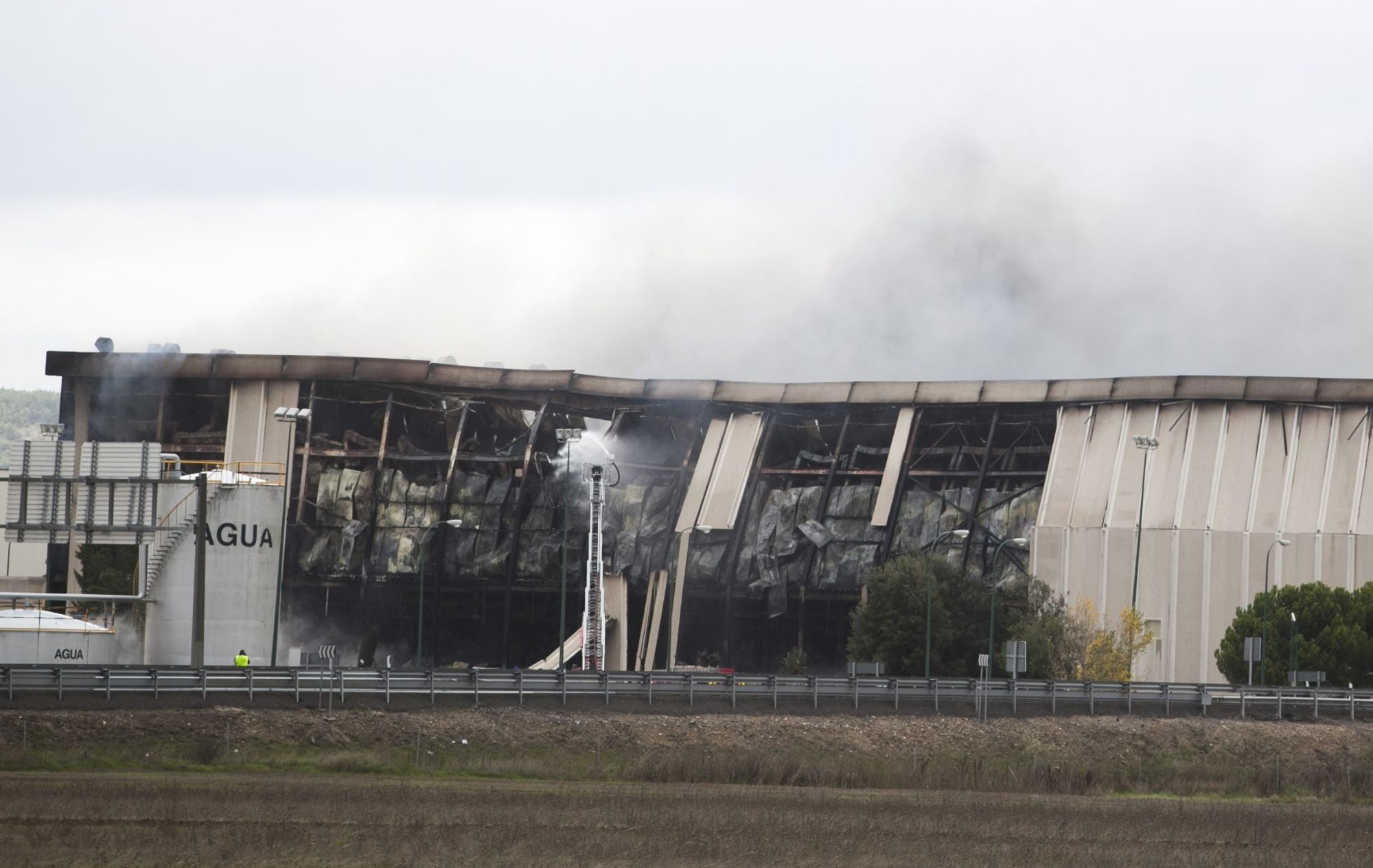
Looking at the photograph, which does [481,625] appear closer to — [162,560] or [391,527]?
[391,527]

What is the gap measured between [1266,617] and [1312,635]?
4715mm

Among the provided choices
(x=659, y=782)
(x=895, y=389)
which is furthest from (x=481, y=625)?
(x=659, y=782)

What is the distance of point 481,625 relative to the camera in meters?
106

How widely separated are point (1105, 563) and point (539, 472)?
94.1ft

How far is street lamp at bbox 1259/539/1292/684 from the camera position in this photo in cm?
7882

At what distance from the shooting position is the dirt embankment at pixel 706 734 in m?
48.2

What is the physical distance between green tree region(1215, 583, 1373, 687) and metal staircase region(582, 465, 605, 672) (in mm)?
26023

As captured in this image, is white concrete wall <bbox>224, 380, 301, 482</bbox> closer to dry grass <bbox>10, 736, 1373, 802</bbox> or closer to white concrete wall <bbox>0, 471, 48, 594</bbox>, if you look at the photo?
white concrete wall <bbox>0, 471, 48, 594</bbox>

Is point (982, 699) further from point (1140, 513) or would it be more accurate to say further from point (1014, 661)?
point (1140, 513)

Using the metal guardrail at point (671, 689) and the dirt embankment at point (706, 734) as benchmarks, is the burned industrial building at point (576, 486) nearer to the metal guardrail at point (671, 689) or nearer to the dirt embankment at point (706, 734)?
the metal guardrail at point (671, 689)

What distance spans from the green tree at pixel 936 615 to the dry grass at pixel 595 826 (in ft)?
144

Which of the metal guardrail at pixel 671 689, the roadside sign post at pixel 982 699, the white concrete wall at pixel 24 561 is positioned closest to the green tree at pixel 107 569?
the white concrete wall at pixel 24 561

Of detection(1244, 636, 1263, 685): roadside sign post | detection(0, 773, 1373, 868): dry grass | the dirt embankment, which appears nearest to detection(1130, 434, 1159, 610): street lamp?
detection(1244, 636, 1263, 685): roadside sign post

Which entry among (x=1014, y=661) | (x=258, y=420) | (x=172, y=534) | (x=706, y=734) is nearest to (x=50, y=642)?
(x=172, y=534)
